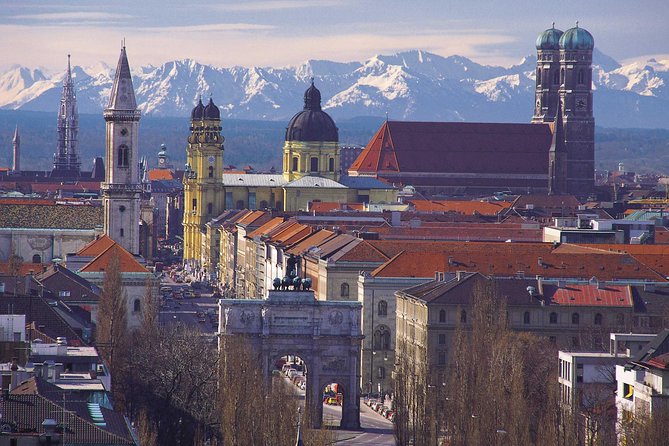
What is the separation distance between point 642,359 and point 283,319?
94.0 ft

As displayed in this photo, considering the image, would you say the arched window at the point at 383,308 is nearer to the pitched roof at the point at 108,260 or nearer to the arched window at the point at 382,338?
the arched window at the point at 382,338

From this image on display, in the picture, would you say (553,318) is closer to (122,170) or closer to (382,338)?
(382,338)

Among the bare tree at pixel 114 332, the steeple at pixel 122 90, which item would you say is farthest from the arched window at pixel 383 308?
the steeple at pixel 122 90

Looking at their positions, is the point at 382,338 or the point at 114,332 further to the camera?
the point at 382,338

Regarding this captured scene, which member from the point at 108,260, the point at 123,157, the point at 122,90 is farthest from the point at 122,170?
the point at 108,260

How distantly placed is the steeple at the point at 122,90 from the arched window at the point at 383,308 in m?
35.9

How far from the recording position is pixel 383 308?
382 ft

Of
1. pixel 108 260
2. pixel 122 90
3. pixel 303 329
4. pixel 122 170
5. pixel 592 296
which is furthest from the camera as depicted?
pixel 122 90

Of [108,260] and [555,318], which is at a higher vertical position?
[108,260]

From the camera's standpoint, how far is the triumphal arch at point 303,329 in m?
103

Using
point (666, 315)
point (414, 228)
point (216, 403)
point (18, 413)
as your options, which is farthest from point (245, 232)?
point (18, 413)

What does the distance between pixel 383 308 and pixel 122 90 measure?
124 feet

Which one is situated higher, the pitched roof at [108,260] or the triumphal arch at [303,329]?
the pitched roof at [108,260]

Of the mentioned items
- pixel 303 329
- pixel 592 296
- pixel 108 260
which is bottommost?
pixel 303 329
